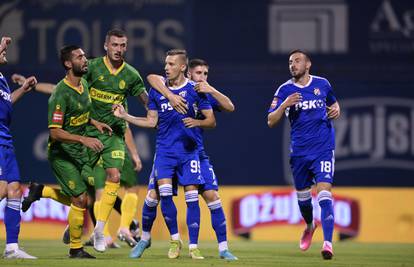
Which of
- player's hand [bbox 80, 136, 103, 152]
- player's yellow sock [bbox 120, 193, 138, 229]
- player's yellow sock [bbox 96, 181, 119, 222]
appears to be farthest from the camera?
player's yellow sock [bbox 120, 193, 138, 229]

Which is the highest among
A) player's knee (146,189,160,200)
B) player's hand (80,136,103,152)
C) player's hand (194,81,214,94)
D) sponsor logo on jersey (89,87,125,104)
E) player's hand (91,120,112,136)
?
player's hand (194,81,214,94)

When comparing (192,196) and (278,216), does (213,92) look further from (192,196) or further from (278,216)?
(278,216)

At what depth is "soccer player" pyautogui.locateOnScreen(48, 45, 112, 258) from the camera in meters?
10.5

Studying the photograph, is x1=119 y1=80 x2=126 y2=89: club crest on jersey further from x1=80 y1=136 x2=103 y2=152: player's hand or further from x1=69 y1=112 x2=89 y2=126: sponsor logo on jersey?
x1=80 y1=136 x2=103 y2=152: player's hand

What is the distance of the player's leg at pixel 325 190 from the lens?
11.1m

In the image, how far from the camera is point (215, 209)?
1093 centimetres

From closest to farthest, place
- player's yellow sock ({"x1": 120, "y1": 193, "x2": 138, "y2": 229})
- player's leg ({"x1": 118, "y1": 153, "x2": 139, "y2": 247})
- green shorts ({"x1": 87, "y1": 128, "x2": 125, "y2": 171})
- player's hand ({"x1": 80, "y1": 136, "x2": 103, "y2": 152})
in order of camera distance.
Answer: player's hand ({"x1": 80, "y1": 136, "x2": 103, "y2": 152}) → green shorts ({"x1": 87, "y1": 128, "x2": 125, "y2": 171}) → player's leg ({"x1": 118, "y1": 153, "x2": 139, "y2": 247}) → player's yellow sock ({"x1": 120, "y1": 193, "x2": 138, "y2": 229})

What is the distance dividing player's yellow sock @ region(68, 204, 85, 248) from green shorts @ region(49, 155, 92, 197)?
0.51 ft

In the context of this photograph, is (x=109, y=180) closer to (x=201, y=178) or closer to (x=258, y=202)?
(x=201, y=178)

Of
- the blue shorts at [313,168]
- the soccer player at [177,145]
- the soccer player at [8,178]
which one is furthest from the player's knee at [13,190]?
the blue shorts at [313,168]

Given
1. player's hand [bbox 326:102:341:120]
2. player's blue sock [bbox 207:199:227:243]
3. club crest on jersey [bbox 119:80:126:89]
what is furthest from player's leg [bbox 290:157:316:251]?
club crest on jersey [bbox 119:80:126:89]

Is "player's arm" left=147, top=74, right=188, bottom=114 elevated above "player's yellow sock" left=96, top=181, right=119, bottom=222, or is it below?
above

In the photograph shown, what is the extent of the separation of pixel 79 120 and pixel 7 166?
2.48 feet

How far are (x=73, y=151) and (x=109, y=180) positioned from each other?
85 centimetres
